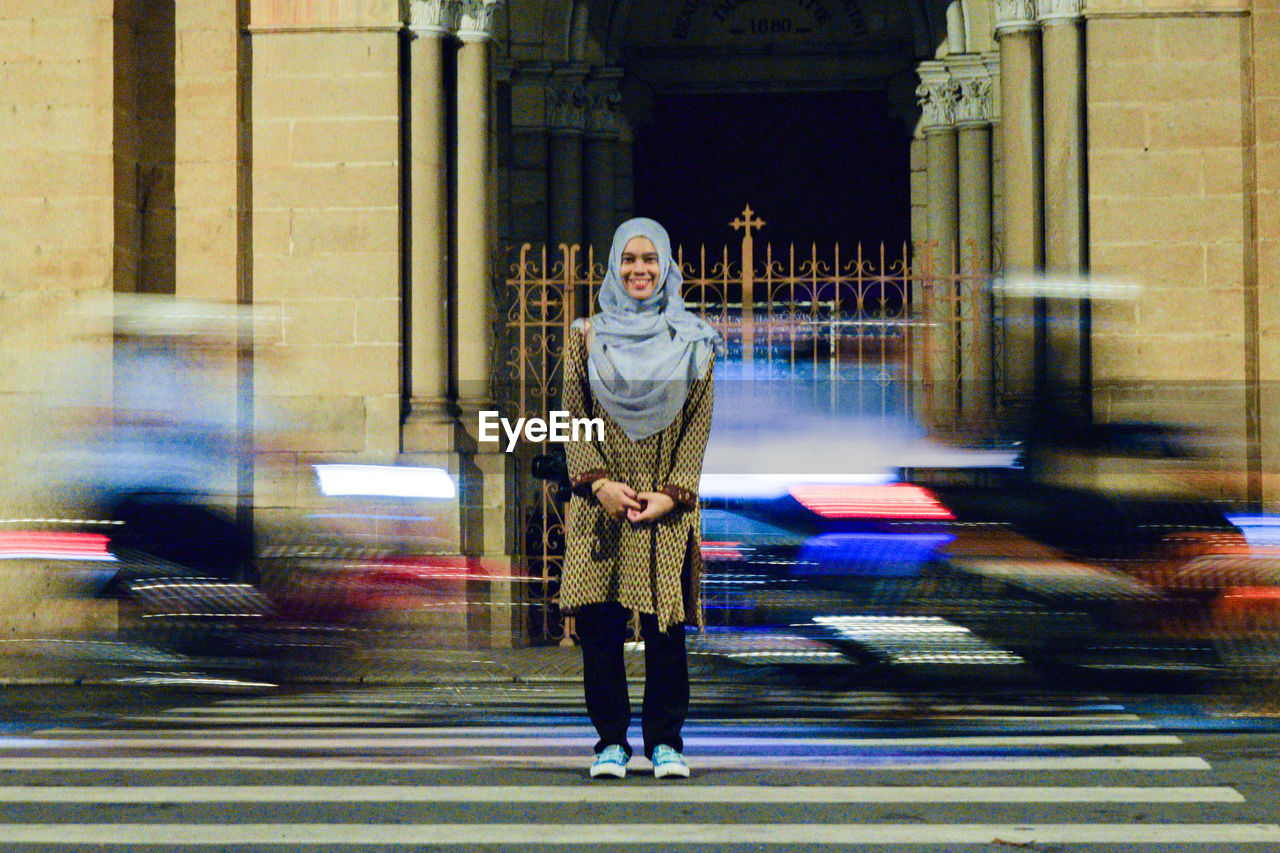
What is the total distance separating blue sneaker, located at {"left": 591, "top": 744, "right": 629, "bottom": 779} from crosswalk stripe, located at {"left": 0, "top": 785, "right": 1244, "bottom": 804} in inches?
4.4

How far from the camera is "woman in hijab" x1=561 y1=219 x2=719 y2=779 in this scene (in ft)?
19.2

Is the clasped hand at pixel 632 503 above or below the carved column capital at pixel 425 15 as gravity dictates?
below

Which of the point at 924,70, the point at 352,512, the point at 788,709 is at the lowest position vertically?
the point at 788,709

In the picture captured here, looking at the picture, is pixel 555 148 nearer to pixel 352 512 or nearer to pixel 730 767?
pixel 352 512

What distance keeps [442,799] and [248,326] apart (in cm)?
848

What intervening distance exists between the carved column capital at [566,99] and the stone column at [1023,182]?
16.5ft

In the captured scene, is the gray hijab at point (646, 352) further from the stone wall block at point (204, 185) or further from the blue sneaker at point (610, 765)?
the stone wall block at point (204, 185)

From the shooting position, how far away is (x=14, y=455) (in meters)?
12.8

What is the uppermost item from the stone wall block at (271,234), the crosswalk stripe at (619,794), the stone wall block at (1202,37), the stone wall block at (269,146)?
the stone wall block at (1202,37)

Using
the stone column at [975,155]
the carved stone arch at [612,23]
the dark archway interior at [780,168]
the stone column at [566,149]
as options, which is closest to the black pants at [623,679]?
the stone column at [975,155]

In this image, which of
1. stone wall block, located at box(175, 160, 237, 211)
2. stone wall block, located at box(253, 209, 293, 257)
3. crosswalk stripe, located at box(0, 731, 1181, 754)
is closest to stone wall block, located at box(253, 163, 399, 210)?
stone wall block, located at box(253, 209, 293, 257)

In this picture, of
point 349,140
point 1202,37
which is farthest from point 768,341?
point 1202,37

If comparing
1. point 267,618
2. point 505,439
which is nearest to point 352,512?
point 505,439

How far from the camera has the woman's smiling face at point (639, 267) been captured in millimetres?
5859
